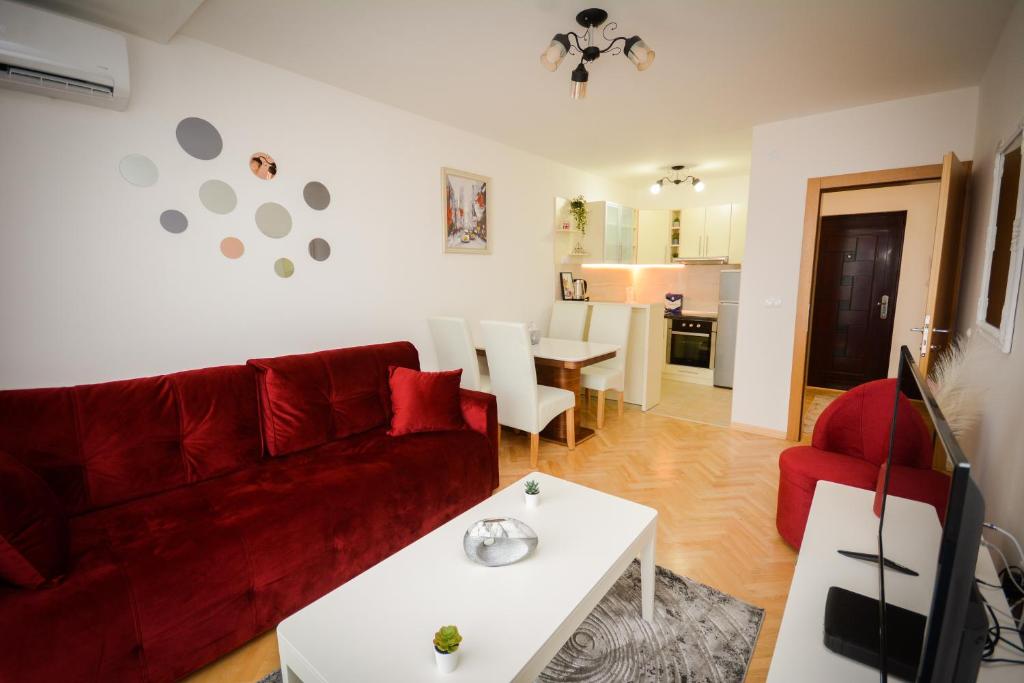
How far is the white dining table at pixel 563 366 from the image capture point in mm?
3444

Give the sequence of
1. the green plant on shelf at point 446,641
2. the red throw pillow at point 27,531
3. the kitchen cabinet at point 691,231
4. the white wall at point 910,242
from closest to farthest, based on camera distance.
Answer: the green plant on shelf at point 446,641, the red throw pillow at point 27,531, the white wall at point 910,242, the kitchen cabinet at point 691,231

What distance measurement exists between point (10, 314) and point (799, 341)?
15.8 ft

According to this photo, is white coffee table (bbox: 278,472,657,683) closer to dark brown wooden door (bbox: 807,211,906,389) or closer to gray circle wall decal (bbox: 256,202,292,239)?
gray circle wall decal (bbox: 256,202,292,239)

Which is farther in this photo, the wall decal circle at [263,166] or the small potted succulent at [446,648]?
the wall decal circle at [263,166]

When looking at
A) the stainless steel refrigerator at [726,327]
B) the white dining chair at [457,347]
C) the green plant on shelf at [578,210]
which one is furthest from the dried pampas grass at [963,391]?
the green plant on shelf at [578,210]

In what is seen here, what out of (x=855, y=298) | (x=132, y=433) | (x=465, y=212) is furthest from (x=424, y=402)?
(x=855, y=298)

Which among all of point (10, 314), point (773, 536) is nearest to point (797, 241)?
point (773, 536)

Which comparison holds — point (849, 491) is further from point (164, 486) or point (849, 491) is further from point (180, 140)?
point (180, 140)

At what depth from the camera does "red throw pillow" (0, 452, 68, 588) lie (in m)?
1.28

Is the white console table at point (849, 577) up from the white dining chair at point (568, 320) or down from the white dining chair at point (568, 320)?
down

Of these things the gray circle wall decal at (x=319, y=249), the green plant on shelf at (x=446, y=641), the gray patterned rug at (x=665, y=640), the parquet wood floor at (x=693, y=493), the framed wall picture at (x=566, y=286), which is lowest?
the gray patterned rug at (x=665, y=640)

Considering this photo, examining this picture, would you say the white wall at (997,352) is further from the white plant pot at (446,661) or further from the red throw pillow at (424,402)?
the red throw pillow at (424,402)

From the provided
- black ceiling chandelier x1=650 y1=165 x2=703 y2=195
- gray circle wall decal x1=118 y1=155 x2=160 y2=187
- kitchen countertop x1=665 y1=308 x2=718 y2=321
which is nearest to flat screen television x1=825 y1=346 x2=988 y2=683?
gray circle wall decal x1=118 y1=155 x2=160 y2=187

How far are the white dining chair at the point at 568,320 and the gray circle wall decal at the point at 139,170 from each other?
139 inches
